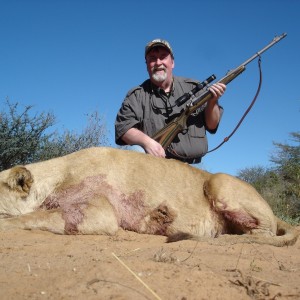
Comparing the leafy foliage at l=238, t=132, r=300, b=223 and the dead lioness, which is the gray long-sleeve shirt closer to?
the dead lioness

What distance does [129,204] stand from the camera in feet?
14.6

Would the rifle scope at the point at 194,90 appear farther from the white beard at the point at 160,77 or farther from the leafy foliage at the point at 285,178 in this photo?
the leafy foliage at the point at 285,178

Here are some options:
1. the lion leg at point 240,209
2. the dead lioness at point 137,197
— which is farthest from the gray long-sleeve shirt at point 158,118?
the lion leg at point 240,209

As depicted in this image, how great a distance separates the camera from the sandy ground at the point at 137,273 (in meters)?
1.87

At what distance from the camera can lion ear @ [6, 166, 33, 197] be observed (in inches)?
172

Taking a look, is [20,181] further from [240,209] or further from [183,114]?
[183,114]

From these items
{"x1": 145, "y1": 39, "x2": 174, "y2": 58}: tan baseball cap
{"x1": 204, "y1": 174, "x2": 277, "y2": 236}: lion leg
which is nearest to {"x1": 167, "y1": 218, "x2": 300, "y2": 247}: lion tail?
{"x1": 204, "y1": 174, "x2": 277, "y2": 236}: lion leg

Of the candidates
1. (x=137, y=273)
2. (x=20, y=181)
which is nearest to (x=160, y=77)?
(x=20, y=181)

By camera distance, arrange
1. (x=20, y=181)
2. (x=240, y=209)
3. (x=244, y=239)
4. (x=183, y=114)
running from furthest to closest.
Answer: (x=183, y=114) → (x=240, y=209) → (x=20, y=181) → (x=244, y=239)

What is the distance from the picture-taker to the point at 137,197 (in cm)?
445

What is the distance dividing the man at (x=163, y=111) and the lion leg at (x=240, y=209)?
1.65 m

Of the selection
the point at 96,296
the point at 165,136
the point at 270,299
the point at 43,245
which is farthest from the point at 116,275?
the point at 165,136

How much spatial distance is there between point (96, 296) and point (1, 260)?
3.37ft

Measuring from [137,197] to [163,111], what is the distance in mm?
2433
